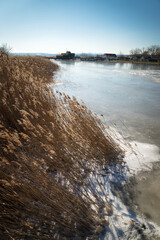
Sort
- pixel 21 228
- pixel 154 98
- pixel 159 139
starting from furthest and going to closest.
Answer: pixel 154 98 < pixel 159 139 < pixel 21 228

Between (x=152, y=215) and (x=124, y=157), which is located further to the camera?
(x=124, y=157)

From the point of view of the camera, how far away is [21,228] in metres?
1.58

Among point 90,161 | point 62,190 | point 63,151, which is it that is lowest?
point 90,161

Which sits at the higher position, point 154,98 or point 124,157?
point 154,98

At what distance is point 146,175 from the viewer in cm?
263

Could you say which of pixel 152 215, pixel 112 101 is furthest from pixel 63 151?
pixel 112 101

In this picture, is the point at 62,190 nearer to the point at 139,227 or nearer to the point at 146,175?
the point at 139,227

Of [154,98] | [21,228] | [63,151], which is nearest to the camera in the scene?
[21,228]

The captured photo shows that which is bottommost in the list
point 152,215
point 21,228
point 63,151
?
point 152,215

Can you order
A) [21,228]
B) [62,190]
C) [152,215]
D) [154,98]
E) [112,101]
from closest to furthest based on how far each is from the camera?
[21,228]
[62,190]
[152,215]
[112,101]
[154,98]

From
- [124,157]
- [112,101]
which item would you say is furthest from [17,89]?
[112,101]

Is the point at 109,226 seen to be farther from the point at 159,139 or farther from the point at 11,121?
the point at 159,139

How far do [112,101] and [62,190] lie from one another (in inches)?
274

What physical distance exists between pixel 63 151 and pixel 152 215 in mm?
1596
